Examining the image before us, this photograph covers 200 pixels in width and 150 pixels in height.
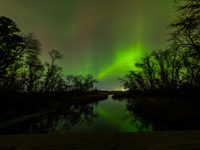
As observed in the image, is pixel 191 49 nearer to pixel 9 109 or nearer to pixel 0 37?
pixel 9 109

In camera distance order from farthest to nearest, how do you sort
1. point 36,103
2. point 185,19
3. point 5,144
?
point 36,103
point 185,19
point 5,144

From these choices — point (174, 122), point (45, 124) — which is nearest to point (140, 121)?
point (174, 122)

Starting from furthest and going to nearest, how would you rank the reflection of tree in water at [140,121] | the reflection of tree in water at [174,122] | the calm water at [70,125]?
A: the reflection of tree in water at [140,121], the calm water at [70,125], the reflection of tree in water at [174,122]

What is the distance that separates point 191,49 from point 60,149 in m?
11.1

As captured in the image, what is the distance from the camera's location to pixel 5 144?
4.40 ft

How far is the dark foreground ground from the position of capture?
1273 mm

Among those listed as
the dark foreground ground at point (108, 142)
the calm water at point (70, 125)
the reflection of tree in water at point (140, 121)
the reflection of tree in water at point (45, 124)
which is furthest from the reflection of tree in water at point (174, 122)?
the dark foreground ground at point (108, 142)

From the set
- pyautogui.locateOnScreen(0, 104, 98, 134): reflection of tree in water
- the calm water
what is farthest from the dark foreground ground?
pyautogui.locateOnScreen(0, 104, 98, 134): reflection of tree in water

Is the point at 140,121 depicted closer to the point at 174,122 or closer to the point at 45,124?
the point at 174,122

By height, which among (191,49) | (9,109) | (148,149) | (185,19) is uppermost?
(185,19)

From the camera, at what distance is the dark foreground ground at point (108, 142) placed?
127 centimetres

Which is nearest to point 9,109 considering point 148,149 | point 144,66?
point 148,149

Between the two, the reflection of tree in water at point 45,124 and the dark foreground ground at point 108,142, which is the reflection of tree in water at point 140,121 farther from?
the dark foreground ground at point 108,142

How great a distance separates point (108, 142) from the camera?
139 cm
